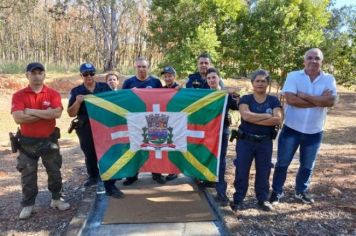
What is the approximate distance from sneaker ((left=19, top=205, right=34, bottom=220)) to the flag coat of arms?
0.90 m

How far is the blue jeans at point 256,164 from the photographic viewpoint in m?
4.59

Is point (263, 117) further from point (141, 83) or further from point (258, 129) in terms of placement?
point (141, 83)

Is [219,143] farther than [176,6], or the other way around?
[176,6]

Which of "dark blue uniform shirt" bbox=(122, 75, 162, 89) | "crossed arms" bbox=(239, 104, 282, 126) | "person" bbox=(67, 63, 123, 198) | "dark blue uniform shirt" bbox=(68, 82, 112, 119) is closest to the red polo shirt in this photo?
"person" bbox=(67, 63, 123, 198)

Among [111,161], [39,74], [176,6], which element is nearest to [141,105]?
[111,161]

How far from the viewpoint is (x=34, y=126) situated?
14.8 feet

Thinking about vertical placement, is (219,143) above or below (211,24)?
below

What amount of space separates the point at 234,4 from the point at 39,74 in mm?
10424

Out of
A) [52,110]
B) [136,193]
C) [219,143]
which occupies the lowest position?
[136,193]

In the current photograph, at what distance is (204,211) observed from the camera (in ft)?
15.2

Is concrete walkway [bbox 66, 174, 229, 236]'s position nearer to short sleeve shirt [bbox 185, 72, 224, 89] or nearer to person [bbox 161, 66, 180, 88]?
short sleeve shirt [bbox 185, 72, 224, 89]

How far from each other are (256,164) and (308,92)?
1036 mm

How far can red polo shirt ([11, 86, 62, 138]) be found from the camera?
4.43m

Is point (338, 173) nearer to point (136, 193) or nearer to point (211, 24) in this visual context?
point (136, 193)
